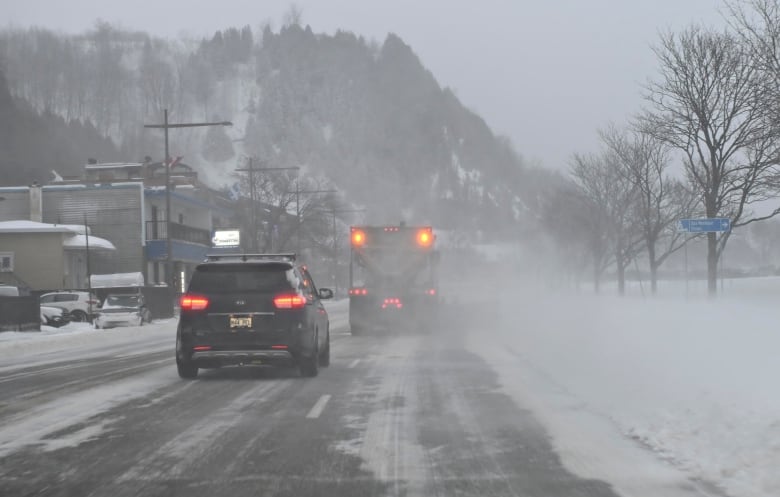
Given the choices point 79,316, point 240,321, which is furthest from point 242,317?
point 79,316

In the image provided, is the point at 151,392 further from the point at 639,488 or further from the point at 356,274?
the point at 356,274

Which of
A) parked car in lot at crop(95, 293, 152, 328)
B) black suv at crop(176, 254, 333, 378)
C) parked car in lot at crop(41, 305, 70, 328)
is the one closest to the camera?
black suv at crop(176, 254, 333, 378)

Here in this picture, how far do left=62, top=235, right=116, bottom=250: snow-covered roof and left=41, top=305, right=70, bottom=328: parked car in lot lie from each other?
550 inches

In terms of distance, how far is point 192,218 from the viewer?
69.6 metres

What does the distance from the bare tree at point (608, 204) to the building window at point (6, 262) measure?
32337 millimetres

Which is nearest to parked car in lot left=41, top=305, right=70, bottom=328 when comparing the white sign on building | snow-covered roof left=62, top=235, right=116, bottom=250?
snow-covered roof left=62, top=235, right=116, bottom=250

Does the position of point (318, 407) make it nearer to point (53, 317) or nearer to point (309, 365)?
point (309, 365)

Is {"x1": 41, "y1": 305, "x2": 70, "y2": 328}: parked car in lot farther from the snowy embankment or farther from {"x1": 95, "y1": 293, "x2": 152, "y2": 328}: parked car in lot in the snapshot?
the snowy embankment

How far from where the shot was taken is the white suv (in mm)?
41281

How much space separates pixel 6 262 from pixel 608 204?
34.3 metres

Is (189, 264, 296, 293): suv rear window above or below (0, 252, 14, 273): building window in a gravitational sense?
below

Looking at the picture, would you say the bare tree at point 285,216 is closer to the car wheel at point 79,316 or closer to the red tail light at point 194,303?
the car wheel at point 79,316

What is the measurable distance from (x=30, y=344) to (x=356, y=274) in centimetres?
990

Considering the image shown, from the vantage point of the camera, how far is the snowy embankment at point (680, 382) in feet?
25.0
